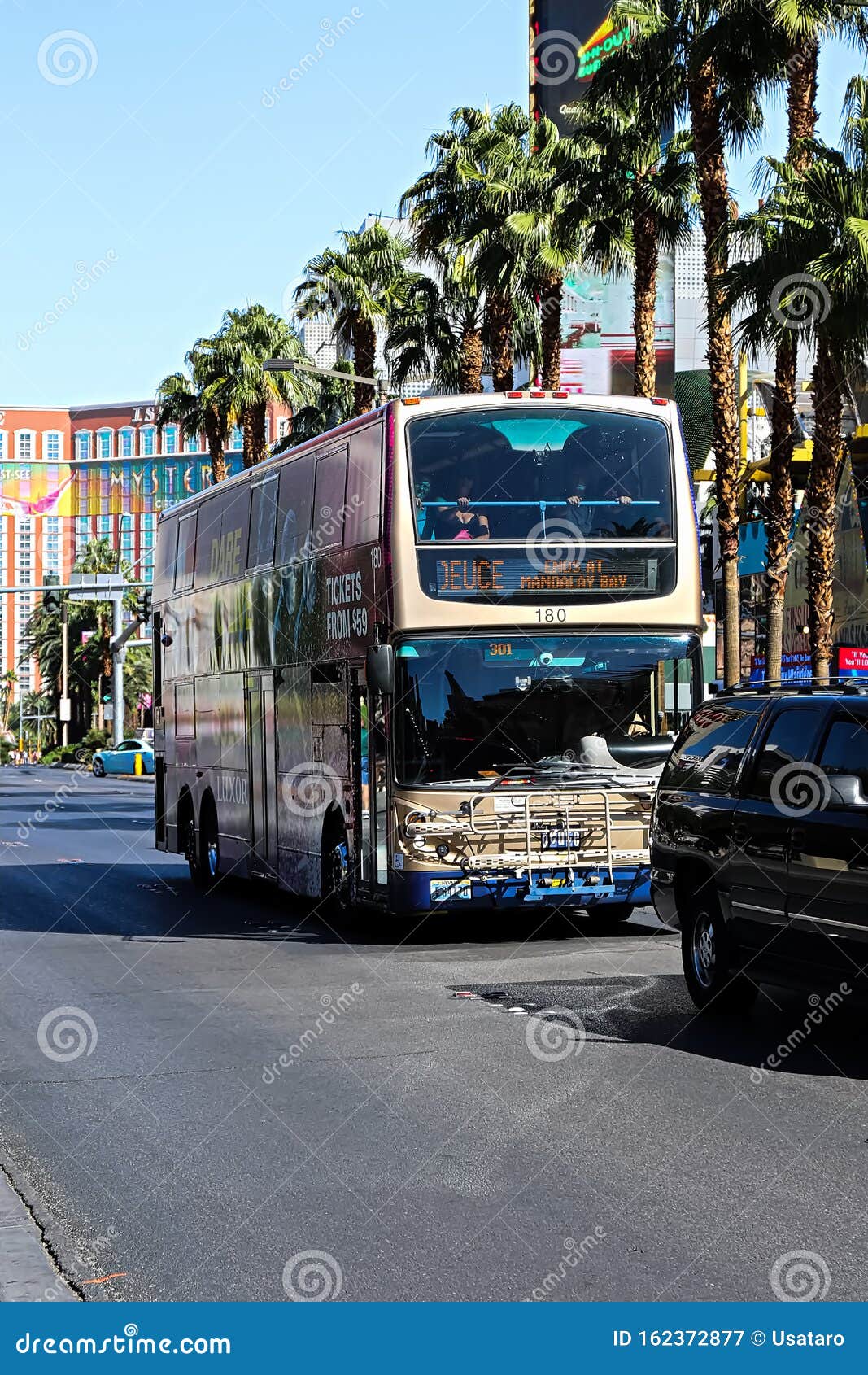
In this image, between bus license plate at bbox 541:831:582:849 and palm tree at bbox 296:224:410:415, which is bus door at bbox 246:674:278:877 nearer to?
bus license plate at bbox 541:831:582:849

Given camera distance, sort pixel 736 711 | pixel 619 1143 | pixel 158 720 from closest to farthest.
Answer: pixel 619 1143 < pixel 736 711 < pixel 158 720

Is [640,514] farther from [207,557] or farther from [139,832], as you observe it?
[139,832]

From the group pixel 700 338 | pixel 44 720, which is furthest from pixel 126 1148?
pixel 44 720

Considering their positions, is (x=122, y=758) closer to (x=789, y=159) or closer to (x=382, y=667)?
(x=789, y=159)

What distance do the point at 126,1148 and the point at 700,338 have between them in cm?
8077

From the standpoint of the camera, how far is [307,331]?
426ft

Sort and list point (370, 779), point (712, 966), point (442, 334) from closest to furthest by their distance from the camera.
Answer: point (712, 966)
point (370, 779)
point (442, 334)

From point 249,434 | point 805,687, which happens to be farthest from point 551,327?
point 805,687

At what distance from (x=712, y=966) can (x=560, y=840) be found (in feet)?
13.9

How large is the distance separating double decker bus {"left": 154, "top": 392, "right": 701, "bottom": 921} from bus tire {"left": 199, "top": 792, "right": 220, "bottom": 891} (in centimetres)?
500

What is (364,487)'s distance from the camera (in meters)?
15.6

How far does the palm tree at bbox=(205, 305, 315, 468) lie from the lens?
5153cm

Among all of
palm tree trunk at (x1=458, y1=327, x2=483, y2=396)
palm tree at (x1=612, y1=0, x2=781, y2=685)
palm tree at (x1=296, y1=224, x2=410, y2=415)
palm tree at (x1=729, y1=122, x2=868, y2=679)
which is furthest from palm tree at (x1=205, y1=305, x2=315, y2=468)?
palm tree at (x1=729, y1=122, x2=868, y2=679)

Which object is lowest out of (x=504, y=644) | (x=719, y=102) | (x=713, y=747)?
(x=713, y=747)
